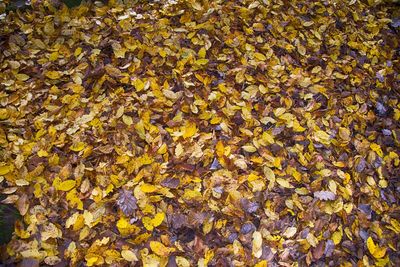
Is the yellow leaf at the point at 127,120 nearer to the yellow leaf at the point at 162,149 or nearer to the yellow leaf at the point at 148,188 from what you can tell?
the yellow leaf at the point at 162,149

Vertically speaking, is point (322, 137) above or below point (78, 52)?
below

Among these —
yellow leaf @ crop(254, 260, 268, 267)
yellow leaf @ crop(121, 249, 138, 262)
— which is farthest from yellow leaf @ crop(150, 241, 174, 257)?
yellow leaf @ crop(254, 260, 268, 267)

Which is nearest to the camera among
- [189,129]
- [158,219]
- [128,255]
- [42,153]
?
[128,255]

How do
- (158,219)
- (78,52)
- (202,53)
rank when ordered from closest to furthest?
(158,219)
(78,52)
(202,53)

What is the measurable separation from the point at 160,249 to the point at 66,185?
0.68 m

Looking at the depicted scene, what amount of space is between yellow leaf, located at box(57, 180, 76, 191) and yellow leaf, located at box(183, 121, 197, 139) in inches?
30.0

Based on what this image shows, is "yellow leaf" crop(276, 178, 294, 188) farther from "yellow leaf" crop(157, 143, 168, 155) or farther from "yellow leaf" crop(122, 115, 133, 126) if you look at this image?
"yellow leaf" crop(122, 115, 133, 126)

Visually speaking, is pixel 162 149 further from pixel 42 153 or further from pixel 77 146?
pixel 42 153

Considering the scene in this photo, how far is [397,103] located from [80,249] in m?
2.56

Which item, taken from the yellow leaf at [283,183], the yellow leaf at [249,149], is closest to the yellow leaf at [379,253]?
the yellow leaf at [283,183]

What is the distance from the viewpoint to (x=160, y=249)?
2.13 meters

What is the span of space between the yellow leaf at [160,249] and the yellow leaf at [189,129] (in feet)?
2.41

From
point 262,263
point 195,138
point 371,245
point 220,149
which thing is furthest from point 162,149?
point 371,245

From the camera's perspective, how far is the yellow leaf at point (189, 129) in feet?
8.45
